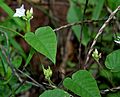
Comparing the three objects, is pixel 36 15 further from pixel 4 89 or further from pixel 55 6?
pixel 4 89

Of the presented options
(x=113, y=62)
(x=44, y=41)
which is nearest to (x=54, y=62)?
(x=44, y=41)

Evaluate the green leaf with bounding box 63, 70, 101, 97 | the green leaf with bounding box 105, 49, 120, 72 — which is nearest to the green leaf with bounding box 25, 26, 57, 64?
the green leaf with bounding box 63, 70, 101, 97

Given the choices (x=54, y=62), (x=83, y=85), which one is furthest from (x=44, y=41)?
(x=83, y=85)

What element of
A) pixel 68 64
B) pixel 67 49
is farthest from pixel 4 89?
pixel 67 49

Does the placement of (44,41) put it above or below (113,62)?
above

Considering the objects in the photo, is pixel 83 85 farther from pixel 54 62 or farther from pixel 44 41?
pixel 44 41

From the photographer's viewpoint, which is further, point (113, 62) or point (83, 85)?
point (113, 62)
